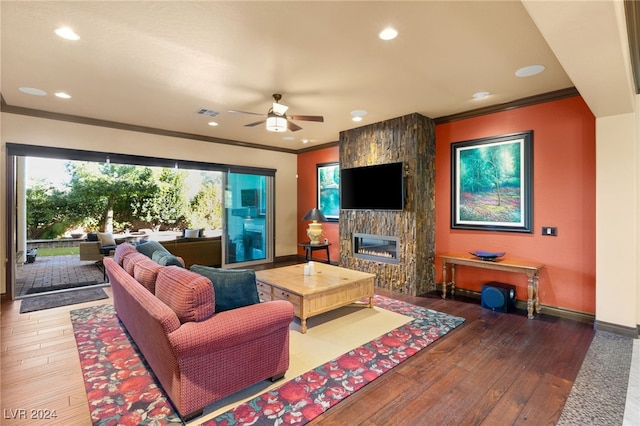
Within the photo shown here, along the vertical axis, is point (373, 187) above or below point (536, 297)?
above

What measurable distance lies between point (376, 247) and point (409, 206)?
100 centimetres

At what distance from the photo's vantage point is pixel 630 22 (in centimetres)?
229

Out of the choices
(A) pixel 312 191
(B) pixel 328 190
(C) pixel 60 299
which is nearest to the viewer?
(C) pixel 60 299

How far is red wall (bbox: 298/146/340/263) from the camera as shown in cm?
675

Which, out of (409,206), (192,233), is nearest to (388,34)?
(409,206)

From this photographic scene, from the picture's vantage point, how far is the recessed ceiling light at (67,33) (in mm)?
2428

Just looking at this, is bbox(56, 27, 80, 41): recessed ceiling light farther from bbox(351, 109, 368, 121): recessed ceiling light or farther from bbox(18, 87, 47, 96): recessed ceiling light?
bbox(351, 109, 368, 121): recessed ceiling light

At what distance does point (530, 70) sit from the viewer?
3166 mm

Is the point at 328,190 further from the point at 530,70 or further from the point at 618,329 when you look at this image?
the point at 618,329

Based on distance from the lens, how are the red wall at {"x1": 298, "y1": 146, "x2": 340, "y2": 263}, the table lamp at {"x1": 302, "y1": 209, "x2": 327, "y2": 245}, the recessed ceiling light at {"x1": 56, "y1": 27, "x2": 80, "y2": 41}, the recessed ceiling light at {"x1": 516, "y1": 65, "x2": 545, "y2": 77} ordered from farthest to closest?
1. the red wall at {"x1": 298, "y1": 146, "x2": 340, "y2": 263}
2. the table lamp at {"x1": 302, "y1": 209, "x2": 327, "y2": 245}
3. the recessed ceiling light at {"x1": 516, "y1": 65, "x2": 545, "y2": 77}
4. the recessed ceiling light at {"x1": 56, "y1": 27, "x2": 80, "y2": 41}

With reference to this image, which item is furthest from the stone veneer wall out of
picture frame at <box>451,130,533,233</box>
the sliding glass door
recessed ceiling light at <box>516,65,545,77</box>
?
the sliding glass door

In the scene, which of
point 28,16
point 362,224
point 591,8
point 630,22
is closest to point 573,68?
point 630,22

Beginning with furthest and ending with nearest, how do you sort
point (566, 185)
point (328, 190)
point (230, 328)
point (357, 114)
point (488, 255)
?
point (328, 190) → point (357, 114) → point (488, 255) → point (566, 185) → point (230, 328)

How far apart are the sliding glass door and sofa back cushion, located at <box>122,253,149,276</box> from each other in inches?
132
